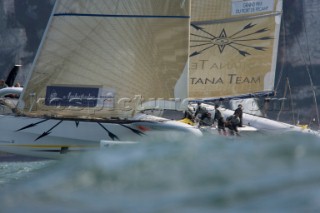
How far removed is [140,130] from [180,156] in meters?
10.3

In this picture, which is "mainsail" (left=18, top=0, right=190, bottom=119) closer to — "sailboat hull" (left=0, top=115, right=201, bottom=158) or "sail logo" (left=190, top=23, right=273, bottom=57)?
"sailboat hull" (left=0, top=115, right=201, bottom=158)

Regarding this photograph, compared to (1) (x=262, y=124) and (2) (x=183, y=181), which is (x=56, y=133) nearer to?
(1) (x=262, y=124)

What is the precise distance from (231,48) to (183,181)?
16.7 m

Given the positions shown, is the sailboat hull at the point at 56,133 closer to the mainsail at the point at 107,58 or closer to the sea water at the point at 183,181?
the mainsail at the point at 107,58

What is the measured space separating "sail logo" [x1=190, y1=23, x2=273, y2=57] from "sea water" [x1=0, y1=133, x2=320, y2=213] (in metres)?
16.2

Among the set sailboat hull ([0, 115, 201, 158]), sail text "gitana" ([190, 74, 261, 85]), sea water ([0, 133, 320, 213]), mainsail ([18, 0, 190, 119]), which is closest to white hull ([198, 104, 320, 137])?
sail text "gitana" ([190, 74, 261, 85])

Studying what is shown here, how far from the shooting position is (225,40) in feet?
62.1

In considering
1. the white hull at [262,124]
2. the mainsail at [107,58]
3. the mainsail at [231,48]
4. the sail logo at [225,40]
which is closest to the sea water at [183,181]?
the mainsail at [107,58]

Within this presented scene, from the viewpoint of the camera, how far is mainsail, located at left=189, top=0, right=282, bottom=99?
61.9ft

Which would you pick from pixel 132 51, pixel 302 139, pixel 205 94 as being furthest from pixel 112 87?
pixel 302 139

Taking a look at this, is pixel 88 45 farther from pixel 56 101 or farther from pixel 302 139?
pixel 302 139

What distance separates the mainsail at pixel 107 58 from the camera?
1373 cm

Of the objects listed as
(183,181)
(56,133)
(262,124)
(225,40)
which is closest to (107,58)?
(56,133)

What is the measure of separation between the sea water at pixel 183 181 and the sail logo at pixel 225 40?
53.1ft
